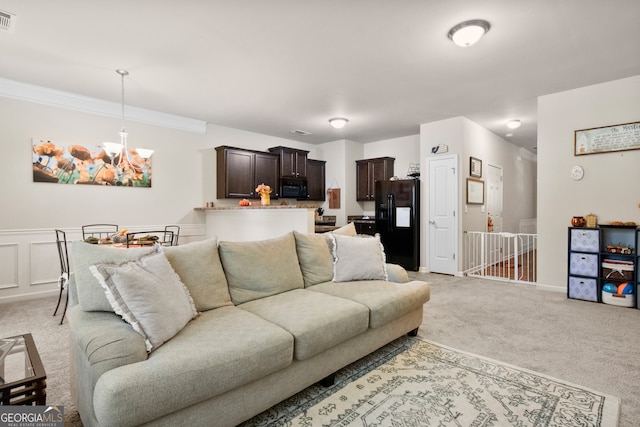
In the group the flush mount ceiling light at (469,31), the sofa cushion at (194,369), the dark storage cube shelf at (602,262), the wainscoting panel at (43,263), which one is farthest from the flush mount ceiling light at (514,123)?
the wainscoting panel at (43,263)

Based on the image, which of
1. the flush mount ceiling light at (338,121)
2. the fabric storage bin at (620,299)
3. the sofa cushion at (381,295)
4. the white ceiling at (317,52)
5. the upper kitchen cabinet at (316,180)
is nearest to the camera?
the sofa cushion at (381,295)

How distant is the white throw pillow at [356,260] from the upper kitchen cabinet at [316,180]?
395 cm

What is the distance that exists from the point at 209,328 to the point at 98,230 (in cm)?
378

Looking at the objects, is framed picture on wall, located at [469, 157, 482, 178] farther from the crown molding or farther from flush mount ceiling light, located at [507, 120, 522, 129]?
the crown molding

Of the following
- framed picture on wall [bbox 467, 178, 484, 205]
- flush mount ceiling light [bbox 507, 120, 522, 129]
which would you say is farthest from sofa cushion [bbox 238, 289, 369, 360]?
flush mount ceiling light [bbox 507, 120, 522, 129]

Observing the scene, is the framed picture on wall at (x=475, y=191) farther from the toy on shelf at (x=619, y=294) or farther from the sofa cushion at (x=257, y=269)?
the sofa cushion at (x=257, y=269)

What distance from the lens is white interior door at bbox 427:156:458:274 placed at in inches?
213

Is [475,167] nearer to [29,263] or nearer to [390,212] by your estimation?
[390,212]

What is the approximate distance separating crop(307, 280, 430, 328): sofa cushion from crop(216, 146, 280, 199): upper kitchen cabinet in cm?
345

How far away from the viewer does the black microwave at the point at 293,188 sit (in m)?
6.31

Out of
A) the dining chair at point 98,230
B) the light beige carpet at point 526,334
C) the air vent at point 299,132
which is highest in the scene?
the air vent at point 299,132

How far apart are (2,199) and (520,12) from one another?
19.1 ft

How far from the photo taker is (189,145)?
215 inches

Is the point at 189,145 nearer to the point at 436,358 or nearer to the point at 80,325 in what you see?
the point at 80,325
